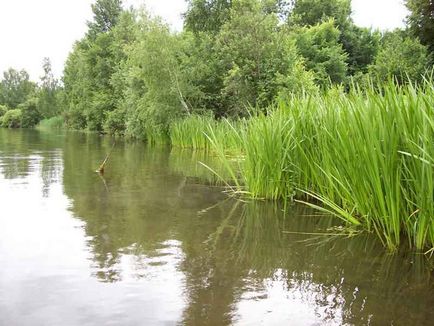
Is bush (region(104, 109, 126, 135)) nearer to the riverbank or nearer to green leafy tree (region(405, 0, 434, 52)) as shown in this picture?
green leafy tree (region(405, 0, 434, 52))

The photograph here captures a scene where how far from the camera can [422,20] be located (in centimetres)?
2386

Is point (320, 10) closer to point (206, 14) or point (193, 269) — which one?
point (206, 14)

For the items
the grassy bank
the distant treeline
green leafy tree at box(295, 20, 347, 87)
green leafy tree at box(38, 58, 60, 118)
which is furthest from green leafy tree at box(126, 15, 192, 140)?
green leafy tree at box(38, 58, 60, 118)

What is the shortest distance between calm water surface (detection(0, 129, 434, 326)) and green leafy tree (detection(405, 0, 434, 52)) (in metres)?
21.2

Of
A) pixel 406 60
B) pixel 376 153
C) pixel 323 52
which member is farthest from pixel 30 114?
pixel 376 153

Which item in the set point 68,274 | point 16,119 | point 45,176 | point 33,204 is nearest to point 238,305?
point 68,274

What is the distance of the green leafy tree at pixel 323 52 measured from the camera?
107ft

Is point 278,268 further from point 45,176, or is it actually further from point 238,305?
point 45,176

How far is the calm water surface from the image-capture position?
303cm

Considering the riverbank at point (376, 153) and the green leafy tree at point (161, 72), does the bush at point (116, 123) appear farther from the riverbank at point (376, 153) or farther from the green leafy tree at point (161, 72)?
the riverbank at point (376, 153)

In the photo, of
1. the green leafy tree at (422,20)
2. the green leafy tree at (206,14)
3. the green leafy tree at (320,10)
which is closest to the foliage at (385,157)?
the green leafy tree at (206,14)

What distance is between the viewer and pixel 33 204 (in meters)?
6.71

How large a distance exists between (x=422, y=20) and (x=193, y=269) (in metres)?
24.8

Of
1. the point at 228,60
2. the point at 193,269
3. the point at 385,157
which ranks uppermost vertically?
the point at 228,60
